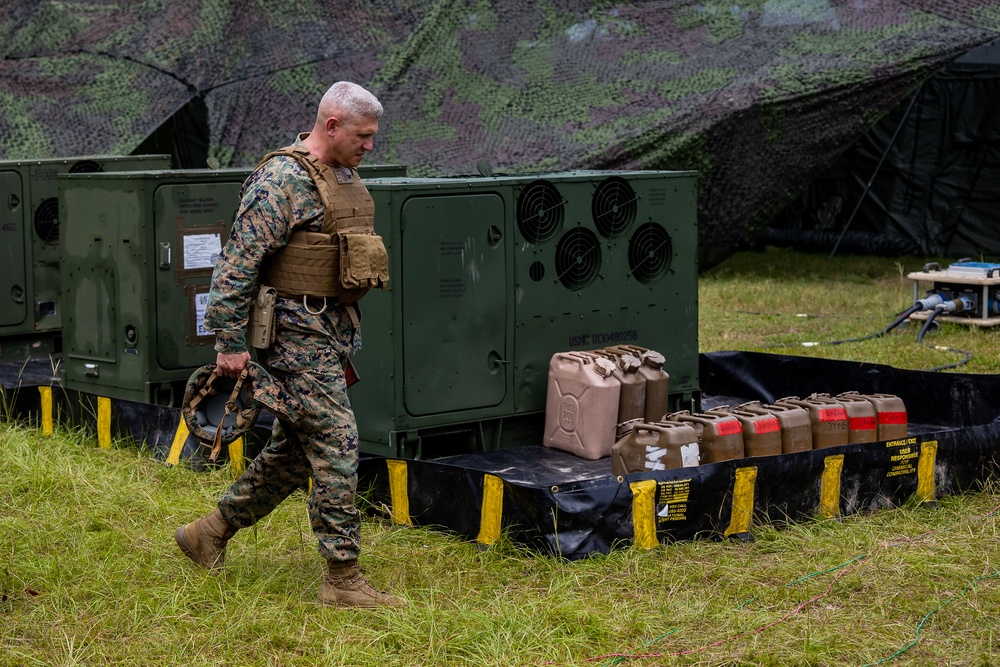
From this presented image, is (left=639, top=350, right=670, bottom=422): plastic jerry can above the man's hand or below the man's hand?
below

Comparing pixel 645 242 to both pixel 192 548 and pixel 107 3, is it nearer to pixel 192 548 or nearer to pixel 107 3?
pixel 192 548

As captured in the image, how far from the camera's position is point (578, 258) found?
6812 mm

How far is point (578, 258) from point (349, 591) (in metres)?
2.60

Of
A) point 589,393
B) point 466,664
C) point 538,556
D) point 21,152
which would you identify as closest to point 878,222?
point 21,152

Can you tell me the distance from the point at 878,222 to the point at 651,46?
4.41 meters

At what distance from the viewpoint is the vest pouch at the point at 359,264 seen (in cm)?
477

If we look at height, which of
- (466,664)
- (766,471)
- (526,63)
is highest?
(526,63)

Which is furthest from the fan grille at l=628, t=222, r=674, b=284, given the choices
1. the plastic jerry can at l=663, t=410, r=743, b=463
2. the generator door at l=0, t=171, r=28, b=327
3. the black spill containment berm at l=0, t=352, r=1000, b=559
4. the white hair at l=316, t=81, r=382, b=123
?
the generator door at l=0, t=171, r=28, b=327

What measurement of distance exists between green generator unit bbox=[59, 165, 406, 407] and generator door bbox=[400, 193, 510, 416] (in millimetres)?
1765

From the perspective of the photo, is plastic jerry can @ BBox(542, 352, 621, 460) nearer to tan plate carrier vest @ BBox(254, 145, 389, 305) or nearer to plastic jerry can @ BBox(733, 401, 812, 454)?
plastic jerry can @ BBox(733, 401, 812, 454)

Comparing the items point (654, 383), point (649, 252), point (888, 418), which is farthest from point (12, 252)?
point (888, 418)

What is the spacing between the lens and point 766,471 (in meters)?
5.64

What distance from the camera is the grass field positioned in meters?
4.36

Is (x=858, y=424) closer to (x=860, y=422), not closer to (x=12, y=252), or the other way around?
(x=860, y=422)
